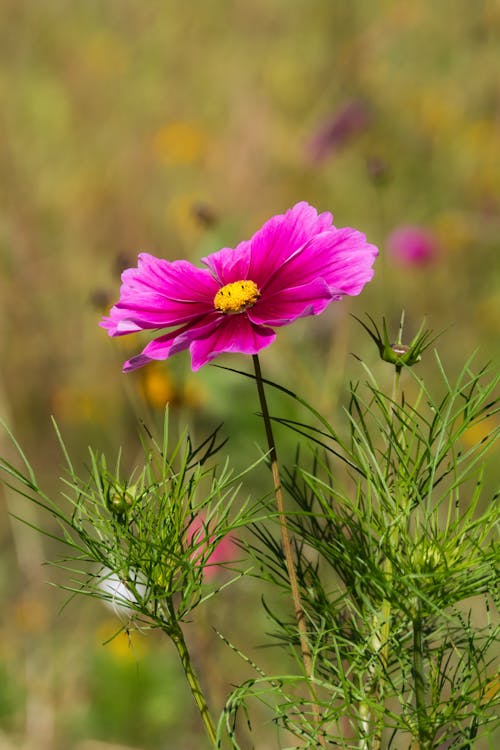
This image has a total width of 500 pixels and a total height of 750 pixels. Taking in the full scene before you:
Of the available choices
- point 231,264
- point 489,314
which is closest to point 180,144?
point 489,314

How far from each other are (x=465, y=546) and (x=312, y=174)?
2.09 meters

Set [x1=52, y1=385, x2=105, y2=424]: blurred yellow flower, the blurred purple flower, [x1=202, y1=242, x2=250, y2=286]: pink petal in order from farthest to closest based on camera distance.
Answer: the blurred purple flower < [x1=52, y1=385, x2=105, y2=424]: blurred yellow flower < [x1=202, y1=242, x2=250, y2=286]: pink petal

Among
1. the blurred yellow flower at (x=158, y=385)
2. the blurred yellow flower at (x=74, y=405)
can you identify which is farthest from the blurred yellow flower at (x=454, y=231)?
Answer: the blurred yellow flower at (x=158, y=385)

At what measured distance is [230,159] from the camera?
2.43 metres

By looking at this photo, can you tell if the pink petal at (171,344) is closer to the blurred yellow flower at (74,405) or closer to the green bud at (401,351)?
the green bud at (401,351)

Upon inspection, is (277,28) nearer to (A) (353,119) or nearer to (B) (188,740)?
(A) (353,119)

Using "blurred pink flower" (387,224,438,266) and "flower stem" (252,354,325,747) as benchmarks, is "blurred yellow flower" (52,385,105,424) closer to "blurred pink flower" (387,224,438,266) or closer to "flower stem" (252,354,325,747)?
"blurred pink flower" (387,224,438,266)

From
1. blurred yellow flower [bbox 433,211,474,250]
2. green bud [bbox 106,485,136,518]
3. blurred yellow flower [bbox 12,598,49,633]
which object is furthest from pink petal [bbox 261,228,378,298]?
blurred yellow flower [bbox 433,211,474,250]

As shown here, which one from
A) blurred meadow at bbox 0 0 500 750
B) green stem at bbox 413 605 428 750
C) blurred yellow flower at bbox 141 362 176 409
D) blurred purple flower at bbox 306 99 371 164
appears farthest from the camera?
blurred purple flower at bbox 306 99 371 164

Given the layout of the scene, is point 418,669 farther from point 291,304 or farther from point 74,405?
point 74,405

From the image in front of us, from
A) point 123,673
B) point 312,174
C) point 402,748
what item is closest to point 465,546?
point 402,748

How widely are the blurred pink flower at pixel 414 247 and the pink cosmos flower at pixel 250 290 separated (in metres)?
1.46

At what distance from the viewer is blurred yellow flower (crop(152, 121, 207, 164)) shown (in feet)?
7.93

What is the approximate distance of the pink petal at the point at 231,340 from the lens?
1.20 ft
